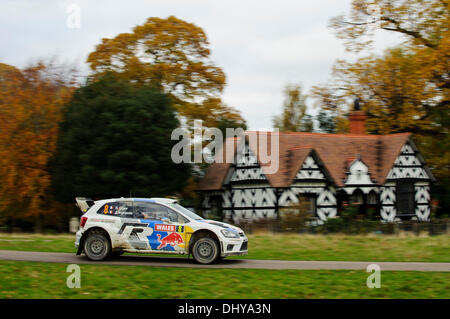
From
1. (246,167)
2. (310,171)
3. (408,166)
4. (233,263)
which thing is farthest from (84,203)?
(408,166)

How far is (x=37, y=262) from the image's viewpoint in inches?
557

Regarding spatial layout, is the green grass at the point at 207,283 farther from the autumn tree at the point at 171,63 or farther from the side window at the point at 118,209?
the autumn tree at the point at 171,63

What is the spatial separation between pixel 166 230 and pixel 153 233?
1.16 feet

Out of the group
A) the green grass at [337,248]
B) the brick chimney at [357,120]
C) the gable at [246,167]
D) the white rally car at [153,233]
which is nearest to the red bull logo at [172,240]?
the white rally car at [153,233]

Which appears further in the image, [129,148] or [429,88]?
[429,88]

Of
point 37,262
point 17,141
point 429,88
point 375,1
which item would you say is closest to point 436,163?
point 429,88

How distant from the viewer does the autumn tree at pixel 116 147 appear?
101 feet

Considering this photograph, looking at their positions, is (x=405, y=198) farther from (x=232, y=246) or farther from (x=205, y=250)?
(x=205, y=250)

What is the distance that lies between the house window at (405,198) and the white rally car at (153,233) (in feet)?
75.3

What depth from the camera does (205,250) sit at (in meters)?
14.4

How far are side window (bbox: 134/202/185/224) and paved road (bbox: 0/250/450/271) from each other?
1.19 metres

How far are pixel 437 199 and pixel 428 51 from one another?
10.5 metres
